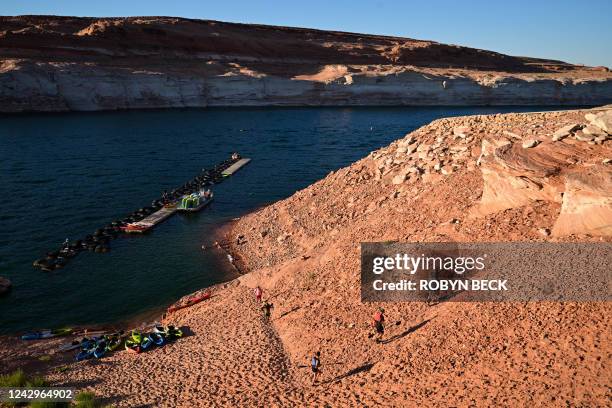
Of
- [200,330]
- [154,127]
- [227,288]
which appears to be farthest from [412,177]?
[154,127]

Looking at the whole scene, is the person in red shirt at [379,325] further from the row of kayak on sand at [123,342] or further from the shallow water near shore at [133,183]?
the shallow water near shore at [133,183]

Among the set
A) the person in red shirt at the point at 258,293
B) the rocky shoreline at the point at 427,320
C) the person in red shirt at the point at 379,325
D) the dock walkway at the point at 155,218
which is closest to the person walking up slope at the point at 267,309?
the rocky shoreline at the point at 427,320

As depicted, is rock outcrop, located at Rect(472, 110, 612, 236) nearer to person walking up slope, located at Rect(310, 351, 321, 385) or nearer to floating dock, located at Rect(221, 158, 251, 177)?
person walking up slope, located at Rect(310, 351, 321, 385)

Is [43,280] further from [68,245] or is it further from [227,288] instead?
[227,288]

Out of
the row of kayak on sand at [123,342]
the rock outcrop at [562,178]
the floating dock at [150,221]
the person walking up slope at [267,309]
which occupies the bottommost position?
the row of kayak on sand at [123,342]

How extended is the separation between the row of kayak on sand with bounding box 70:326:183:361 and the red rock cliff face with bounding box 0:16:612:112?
84829mm

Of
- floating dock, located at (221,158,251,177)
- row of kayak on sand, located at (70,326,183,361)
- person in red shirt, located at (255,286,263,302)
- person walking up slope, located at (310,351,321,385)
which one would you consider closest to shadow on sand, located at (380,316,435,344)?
person walking up slope, located at (310,351,321,385)

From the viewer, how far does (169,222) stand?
4384 cm

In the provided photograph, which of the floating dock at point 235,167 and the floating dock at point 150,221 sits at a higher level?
the floating dock at point 235,167

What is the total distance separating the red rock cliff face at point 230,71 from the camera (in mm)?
97250

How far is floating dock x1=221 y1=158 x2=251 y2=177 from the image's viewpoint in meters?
59.8

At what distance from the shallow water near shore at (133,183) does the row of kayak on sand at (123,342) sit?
160 inches

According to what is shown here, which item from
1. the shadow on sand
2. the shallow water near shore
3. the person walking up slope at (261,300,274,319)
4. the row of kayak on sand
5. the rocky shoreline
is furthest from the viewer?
the shallow water near shore

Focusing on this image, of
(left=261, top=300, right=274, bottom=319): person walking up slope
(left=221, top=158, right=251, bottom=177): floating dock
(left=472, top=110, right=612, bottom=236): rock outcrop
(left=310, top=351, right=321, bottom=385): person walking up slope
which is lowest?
(left=261, top=300, right=274, bottom=319): person walking up slope
